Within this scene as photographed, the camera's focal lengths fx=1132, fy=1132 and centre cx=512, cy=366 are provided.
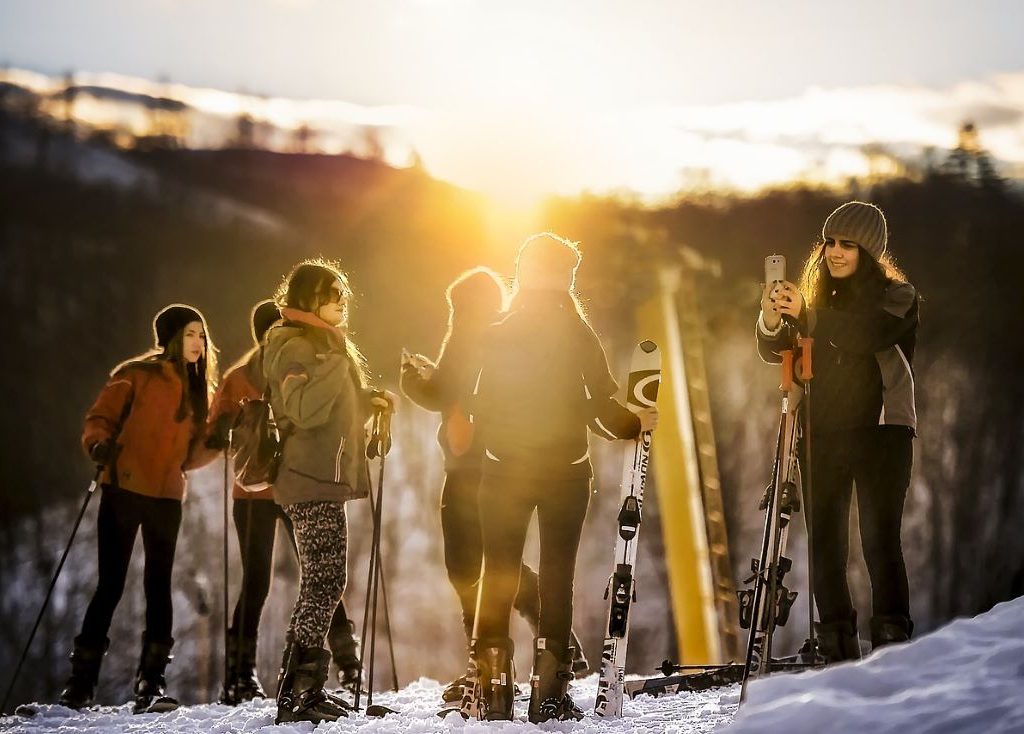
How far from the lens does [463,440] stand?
5.43 meters

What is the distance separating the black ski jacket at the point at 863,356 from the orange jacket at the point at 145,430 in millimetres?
3101

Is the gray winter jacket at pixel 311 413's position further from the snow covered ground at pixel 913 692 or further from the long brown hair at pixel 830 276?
the long brown hair at pixel 830 276

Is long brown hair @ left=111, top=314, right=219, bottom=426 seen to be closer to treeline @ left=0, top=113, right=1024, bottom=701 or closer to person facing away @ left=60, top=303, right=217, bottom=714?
person facing away @ left=60, top=303, right=217, bottom=714

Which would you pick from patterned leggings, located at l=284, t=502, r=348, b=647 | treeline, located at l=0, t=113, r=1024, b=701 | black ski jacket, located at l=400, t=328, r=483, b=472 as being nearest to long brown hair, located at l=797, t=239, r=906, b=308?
black ski jacket, located at l=400, t=328, r=483, b=472

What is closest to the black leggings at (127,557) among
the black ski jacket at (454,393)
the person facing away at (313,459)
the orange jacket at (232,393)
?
the orange jacket at (232,393)

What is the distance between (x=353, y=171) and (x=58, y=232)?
4.42 metres

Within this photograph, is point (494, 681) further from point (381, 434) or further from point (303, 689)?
point (381, 434)

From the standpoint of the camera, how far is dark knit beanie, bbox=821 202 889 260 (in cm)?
507

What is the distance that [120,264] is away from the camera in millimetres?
16141

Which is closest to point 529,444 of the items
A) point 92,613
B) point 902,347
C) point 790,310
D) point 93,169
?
point 790,310

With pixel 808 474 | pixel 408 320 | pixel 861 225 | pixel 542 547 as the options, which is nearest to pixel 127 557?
pixel 542 547

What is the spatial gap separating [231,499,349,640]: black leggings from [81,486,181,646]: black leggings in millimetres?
354

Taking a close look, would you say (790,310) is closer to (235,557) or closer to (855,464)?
(855,464)

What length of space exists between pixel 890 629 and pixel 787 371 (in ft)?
3.82
